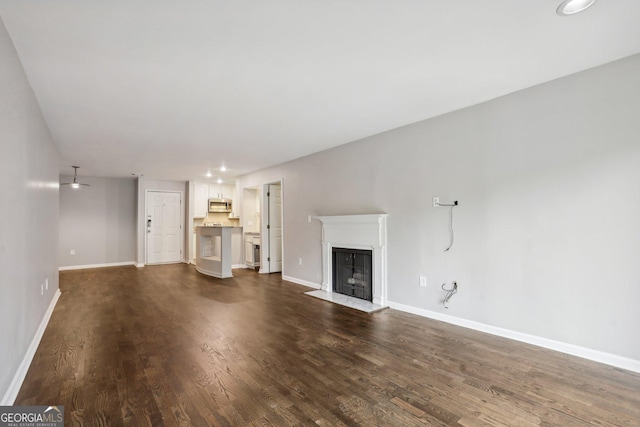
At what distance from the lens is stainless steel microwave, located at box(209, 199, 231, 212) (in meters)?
9.05

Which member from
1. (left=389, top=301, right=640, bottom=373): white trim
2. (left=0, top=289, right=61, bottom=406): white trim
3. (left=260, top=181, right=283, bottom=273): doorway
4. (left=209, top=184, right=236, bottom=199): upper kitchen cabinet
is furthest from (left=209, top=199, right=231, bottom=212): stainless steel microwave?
(left=389, top=301, right=640, bottom=373): white trim

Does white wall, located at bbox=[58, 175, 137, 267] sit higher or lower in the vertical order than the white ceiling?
lower

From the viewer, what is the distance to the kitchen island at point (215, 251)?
21.0 feet

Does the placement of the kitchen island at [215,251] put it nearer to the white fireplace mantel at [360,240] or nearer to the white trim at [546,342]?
the white fireplace mantel at [360,240]

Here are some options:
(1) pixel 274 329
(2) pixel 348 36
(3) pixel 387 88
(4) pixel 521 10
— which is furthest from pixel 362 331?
(4) pixel 521 10

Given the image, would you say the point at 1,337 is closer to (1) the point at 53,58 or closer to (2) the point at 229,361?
(2) the point at 229,361

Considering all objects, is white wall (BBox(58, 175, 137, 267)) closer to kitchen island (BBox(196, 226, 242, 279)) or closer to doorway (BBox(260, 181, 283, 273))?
kitchen island (BBox(196, 226, 242, 279))

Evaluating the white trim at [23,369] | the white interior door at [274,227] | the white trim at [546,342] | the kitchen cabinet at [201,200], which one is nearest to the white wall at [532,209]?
the white trim at [546,342]

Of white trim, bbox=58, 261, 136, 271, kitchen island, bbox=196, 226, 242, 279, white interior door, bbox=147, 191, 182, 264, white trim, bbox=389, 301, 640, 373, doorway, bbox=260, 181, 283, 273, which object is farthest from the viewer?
white interior door, bbox=147, 191, 182, 264

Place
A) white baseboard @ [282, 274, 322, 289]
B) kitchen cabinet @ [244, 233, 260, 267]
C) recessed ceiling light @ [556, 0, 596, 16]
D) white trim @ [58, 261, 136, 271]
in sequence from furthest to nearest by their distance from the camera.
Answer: white trim @ [58, 261, 136, 271]
kitchen cabinet @ [244, 233, 260, 267]
white baseboard @ [282, 274, 322, 289]
recessed ceiling light @ [556, 0, 596, 16]

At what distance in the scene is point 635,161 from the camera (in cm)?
238

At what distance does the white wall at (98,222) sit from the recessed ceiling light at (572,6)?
937cm

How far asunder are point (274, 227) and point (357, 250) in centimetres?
290

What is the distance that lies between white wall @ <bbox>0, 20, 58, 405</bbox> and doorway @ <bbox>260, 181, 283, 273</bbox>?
3957 millimetres
